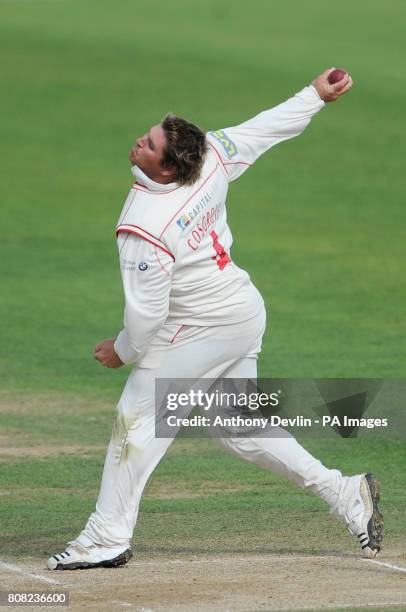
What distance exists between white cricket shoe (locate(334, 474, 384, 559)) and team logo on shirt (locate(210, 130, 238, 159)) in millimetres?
1831

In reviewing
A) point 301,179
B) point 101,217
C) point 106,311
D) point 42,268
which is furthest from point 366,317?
point 301,179

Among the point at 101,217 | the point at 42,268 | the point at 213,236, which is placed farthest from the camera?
the point at 101,217

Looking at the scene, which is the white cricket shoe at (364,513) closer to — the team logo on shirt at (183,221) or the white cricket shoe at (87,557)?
the white cricket shoe at (87,557)

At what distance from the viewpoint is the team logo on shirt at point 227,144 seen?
7605 millimetres

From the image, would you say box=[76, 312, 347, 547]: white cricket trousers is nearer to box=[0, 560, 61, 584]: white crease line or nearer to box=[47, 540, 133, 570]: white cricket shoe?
box=[47, 540, 133, 570]: white cricket shoe

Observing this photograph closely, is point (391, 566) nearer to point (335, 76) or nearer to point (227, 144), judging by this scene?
point (227, 144)

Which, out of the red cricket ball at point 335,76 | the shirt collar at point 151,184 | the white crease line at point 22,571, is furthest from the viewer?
the red cricket ball at point 335,76

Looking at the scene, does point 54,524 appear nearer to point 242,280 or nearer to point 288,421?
point 242,280

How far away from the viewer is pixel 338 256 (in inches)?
825

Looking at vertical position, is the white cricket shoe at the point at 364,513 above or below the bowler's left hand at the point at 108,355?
below

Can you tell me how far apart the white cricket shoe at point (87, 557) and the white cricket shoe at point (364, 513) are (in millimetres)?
1183

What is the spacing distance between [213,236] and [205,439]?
13.9 ft

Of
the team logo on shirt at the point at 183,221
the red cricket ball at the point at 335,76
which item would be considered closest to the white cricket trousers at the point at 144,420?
the team logo on shirt at the point at 183,221

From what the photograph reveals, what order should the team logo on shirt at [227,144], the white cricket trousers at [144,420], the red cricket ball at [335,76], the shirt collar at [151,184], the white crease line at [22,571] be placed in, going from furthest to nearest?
the red cricket ball at [335,76] → the team logo on shirt at [227,144] → the white cricket trousers at [144,420] → the shirt collar at [151,184] → the white crease line at [22,571]
